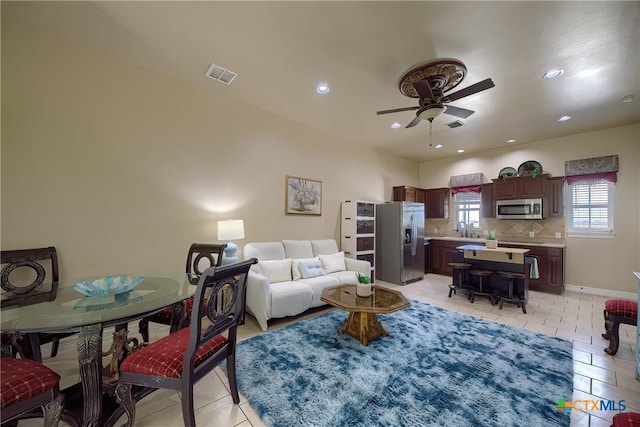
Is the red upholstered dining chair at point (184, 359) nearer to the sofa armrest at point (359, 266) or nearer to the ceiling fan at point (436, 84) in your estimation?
the ceiling fan at point (436, 84)

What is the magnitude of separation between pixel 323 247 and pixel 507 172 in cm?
471

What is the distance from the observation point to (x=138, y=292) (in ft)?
6.12

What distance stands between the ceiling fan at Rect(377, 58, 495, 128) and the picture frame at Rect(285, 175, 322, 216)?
2208 millimetres

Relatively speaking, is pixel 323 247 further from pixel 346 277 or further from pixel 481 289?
pixel 481 289

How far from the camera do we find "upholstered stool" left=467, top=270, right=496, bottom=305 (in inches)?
156

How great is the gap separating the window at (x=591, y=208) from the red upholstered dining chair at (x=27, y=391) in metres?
7.42

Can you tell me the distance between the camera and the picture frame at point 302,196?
430 cm

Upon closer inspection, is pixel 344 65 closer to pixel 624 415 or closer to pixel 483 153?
pixel 624 415

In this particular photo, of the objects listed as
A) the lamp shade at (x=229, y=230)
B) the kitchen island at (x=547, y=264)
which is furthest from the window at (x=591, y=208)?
the lamp shade at (x=229, y=230)

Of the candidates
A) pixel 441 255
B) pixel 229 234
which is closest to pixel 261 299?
pixel 229 234

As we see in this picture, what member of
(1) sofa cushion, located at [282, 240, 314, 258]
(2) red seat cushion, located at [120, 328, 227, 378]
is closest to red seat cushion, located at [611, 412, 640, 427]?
(2) red seat cushion, located at [120, 328, 227, 378]

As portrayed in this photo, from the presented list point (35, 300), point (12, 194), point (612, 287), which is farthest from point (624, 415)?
point (612, 287)

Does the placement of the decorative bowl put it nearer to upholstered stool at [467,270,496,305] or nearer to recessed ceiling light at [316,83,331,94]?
recessed ceiling light at [316,83,331,94]

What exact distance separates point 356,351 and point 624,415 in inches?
69.7
